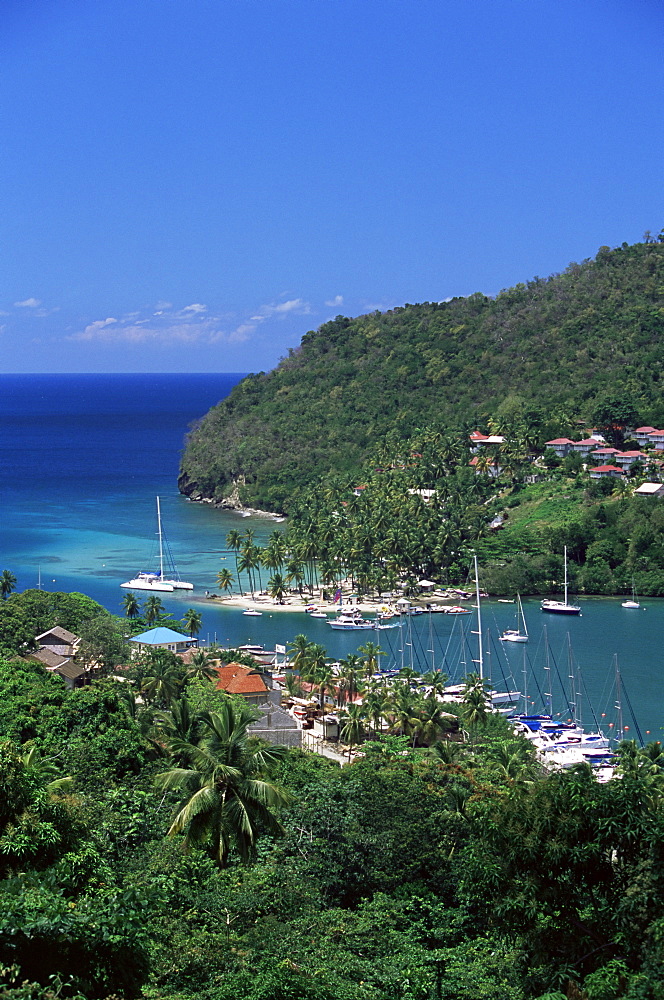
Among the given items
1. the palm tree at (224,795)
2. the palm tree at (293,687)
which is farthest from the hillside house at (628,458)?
the palm tree at (224,795)

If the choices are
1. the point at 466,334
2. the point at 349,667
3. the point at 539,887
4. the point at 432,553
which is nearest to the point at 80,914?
the point at 539,887

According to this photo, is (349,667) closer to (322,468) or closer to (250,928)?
(250,928)

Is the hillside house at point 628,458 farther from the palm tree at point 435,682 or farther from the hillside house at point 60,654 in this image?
the hillside house at point 60,654

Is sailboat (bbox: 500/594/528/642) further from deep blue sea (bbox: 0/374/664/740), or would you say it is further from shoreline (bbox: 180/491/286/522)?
shoreline (bbox: 180/491/286/522)

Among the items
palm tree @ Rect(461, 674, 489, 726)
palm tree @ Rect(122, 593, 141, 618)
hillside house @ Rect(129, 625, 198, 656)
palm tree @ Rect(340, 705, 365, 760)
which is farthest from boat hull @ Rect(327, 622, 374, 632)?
palm tree @ Rect(340, 705, 365, 760)

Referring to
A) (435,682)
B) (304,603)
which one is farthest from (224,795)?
(304,603)

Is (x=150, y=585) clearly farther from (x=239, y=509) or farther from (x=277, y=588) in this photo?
(x=239, y=509)
